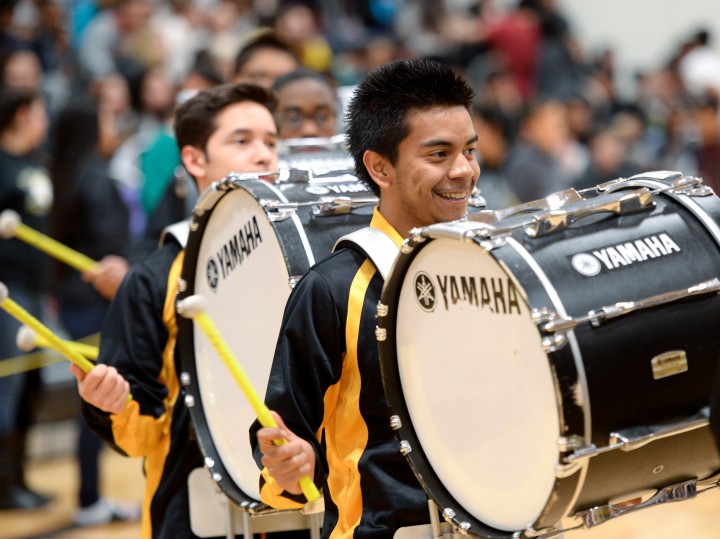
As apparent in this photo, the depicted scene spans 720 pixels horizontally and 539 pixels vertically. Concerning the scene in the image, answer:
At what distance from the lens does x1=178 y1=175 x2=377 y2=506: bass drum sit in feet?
8.80

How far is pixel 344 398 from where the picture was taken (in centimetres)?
242

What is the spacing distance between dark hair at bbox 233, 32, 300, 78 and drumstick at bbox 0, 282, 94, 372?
2.41 meters

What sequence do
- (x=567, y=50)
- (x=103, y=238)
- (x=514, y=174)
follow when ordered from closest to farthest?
(x=103, y=238) < (x=514, y=174) < (x=567, y=50)

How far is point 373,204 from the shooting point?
2.79 m

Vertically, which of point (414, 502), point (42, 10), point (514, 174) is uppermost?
point (42, 10)

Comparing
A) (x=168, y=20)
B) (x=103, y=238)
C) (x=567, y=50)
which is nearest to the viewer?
(x=103, y=238)

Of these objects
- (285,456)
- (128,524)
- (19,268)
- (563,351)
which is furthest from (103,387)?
(19,268)

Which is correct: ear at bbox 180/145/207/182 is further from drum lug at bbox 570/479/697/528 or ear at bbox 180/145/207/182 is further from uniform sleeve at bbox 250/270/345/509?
drum lug at bbox 570/479/697/528

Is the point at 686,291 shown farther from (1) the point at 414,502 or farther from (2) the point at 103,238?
(2) the point at 103,238

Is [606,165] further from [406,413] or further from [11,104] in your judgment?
[406,413]

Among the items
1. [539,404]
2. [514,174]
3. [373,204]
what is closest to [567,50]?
[514,174]

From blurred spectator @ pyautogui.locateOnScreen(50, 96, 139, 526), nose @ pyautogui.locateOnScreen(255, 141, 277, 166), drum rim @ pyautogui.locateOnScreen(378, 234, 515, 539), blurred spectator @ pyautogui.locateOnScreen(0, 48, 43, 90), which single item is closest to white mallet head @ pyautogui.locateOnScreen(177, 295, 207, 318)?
drum rim @ pyautogui.locateOnScreen(378, 234, 515, 539)

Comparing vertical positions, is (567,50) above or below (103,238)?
above

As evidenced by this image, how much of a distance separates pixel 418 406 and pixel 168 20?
7739 mm
